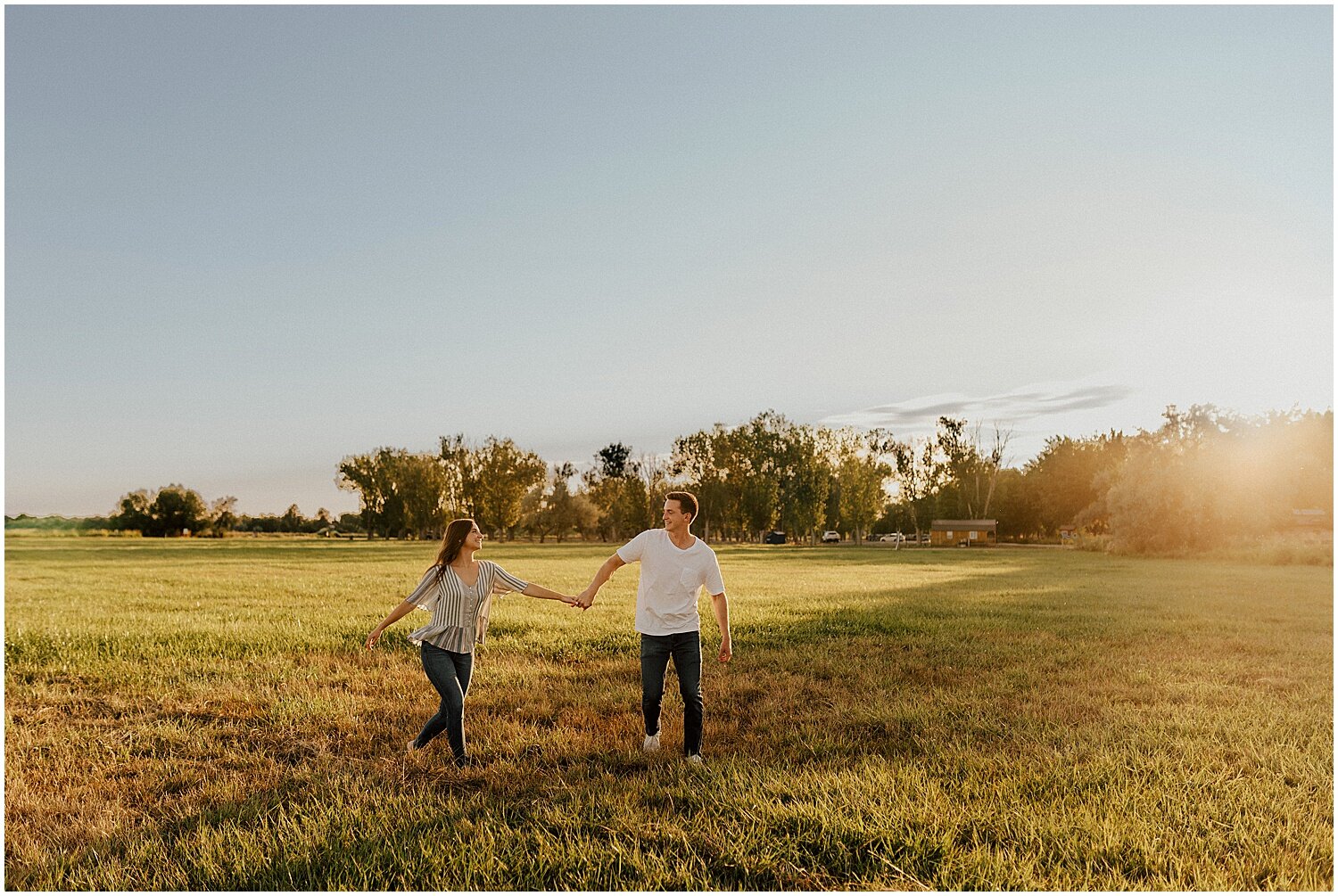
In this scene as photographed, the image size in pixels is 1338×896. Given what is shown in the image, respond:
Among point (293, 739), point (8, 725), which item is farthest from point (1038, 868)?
point (8, 725)

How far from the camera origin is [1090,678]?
9938 mm

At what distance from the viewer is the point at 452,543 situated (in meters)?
6.62

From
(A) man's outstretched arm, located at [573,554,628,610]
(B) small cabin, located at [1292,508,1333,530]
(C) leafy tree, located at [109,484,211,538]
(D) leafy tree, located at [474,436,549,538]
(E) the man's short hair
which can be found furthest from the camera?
(C) leafy tree, located at [109,484,211,538]

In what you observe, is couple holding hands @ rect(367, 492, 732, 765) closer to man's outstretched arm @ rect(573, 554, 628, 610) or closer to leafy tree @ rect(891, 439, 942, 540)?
man's outstretched arm @ rect(573, 554, 628, 610)

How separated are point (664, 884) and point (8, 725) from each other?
23.2 feet

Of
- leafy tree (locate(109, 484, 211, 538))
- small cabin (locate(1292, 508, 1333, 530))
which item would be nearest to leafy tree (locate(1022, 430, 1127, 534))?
small cabin (locate(1292, 508, 1333, 530))

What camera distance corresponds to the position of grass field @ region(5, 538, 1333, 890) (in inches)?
185

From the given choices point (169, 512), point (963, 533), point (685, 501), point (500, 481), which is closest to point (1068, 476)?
point (963, 533)

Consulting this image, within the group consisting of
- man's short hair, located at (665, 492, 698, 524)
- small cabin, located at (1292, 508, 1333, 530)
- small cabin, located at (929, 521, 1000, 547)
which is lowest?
small cabin, located at (929, 521, 1000, 547)

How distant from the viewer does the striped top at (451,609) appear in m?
6.52

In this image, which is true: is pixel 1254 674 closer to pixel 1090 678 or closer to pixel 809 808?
pixel 1090 678

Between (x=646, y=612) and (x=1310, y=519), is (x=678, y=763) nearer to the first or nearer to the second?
(x=646, y=612)

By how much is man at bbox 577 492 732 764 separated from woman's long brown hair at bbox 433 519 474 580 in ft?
3.71

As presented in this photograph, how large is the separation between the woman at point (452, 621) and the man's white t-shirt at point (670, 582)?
1.23 meters
